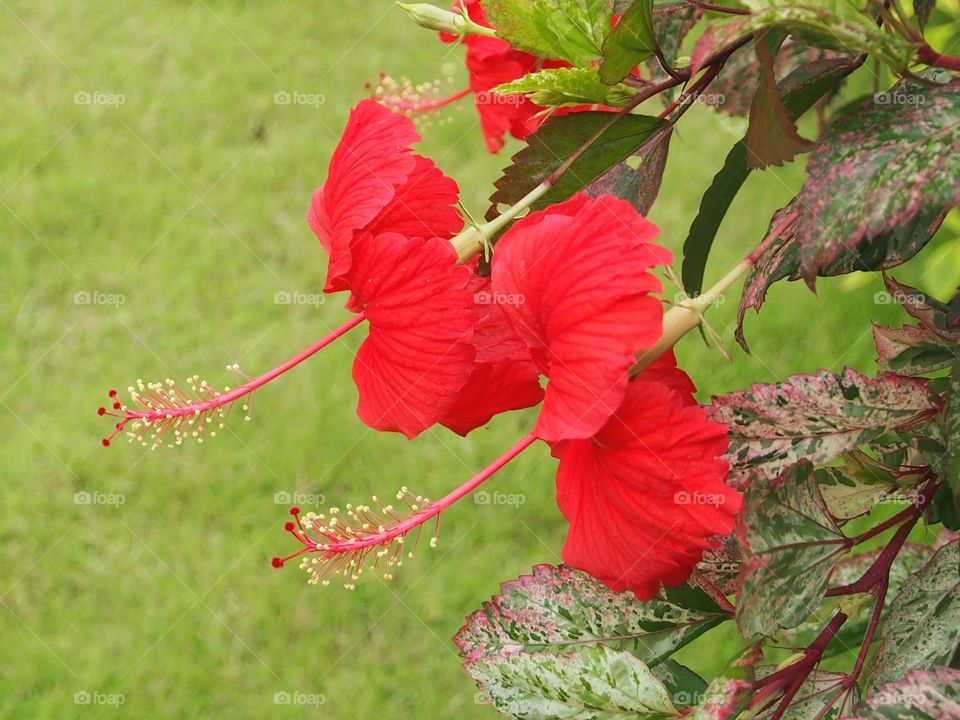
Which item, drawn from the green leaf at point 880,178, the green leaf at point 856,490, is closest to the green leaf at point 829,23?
the green leaf at point 880,178

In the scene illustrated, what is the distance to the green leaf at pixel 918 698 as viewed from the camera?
0.48 m

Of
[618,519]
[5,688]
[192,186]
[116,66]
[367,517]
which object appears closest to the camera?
[618,519]

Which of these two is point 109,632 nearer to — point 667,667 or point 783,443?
point 667,667

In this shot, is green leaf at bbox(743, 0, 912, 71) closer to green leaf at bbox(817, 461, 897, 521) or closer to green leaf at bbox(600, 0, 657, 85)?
green leaf at bbox(600, 0, 657, 85)

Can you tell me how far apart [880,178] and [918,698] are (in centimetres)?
23

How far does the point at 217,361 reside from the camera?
2.13m

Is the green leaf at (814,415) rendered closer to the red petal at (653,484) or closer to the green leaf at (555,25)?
the red petal at (653,484)

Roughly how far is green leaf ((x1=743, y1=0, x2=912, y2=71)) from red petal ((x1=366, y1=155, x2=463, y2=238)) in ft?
0.59

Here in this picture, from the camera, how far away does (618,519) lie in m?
0.49

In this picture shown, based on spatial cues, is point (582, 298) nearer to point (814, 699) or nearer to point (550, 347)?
point (550, 347)

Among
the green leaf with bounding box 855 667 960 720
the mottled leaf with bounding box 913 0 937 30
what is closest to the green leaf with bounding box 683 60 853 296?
the mottled leaf with bounding box 913 0 937 30

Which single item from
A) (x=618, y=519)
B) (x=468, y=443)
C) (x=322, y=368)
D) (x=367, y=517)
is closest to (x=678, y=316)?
(x=618, y=519)

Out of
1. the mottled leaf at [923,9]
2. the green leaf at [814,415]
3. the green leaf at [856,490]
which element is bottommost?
the green leaf at [856,490]

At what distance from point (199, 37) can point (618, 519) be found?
247 centimetres
